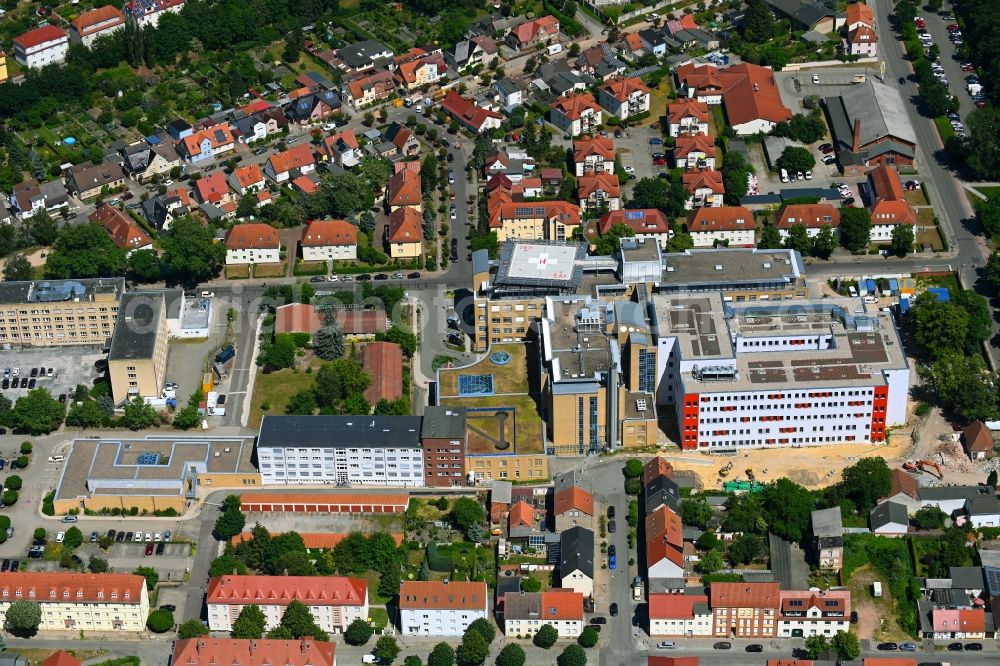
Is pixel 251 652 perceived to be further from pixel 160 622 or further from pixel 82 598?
pixel 82 598

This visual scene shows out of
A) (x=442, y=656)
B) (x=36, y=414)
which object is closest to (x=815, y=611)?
(x=442, y=656)

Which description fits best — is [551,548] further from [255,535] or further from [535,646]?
→ [255,535]

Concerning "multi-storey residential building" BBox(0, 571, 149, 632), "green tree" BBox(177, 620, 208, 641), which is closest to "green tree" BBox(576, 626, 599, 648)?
"green tree" BBox(177, 620, 208, 641)

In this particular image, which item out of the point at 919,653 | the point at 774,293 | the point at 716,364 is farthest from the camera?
the point at 774,293

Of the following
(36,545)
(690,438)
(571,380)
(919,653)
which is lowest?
(919,653)

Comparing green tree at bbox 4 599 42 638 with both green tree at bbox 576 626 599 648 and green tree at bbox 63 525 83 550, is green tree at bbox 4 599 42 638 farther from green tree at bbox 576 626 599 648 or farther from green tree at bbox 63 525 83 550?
green tree at bbox 576 626 599 648

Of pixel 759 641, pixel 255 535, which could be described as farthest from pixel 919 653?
pixel 255 535
